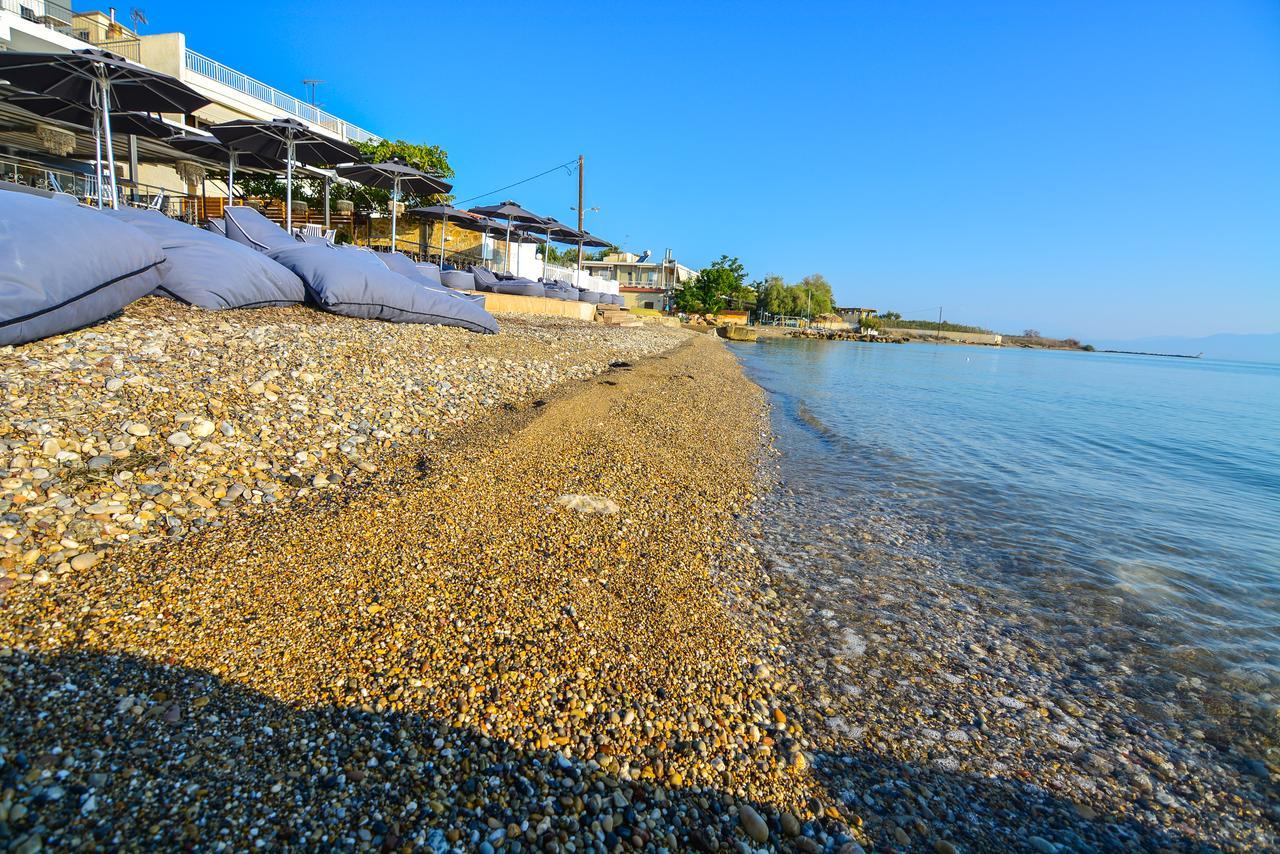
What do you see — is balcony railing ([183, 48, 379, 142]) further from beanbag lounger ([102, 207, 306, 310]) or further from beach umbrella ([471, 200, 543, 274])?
beanbag lounger ([102, 207, 306, 310])

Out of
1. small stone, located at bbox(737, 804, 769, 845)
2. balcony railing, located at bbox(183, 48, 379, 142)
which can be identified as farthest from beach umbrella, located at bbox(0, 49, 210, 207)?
balcony railing, located at bbox(183, 48, 379, 142)

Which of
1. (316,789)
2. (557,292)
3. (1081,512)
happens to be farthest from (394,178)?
(316,789)

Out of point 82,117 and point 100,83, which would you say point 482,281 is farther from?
point 100,83

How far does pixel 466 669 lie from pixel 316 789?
64 cm

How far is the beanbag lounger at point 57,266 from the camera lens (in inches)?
150

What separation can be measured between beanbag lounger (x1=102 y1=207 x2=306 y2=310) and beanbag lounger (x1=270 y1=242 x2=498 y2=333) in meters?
0.45

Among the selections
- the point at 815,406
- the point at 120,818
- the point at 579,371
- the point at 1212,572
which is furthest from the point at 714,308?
the point at 120,818

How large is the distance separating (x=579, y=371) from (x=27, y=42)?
2373 centimetres

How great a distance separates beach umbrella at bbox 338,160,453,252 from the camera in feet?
47.1

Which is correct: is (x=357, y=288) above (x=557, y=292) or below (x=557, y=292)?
below

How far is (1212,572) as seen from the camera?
4.71 meters

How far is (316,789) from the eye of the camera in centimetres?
162

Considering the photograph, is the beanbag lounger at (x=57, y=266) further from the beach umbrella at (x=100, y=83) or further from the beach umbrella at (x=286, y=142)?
the beach umbrella at (x=286, y=142)

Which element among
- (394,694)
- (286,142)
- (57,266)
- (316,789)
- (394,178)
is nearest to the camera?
(316,789)
